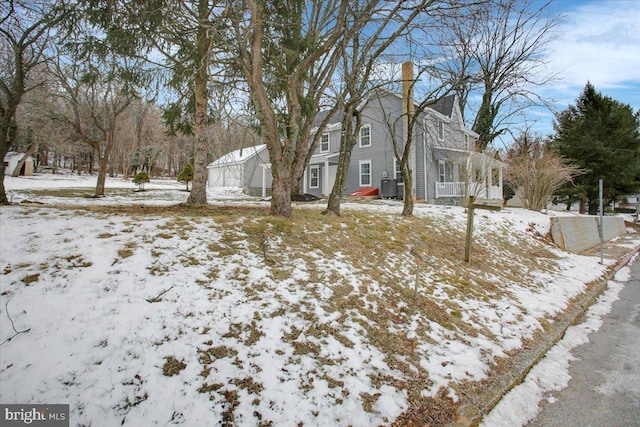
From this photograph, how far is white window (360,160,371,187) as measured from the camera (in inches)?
753

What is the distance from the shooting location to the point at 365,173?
19328 millimetres

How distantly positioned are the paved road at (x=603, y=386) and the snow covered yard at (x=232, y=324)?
582 mm

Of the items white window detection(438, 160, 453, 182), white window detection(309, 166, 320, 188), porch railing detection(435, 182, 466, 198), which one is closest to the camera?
porch railing detection(435, 182, 466, 198)

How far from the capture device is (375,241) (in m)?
6.02

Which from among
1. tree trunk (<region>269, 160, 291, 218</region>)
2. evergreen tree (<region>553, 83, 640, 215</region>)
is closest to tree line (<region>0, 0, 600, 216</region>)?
tree trunk (<region>269, 160, 291, 218</region>)

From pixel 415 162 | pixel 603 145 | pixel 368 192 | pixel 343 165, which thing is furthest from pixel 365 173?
pixel 603 145

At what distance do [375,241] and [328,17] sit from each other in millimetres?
5195

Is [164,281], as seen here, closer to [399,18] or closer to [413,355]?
[413,355]

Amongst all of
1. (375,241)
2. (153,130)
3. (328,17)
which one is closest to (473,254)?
(375,241)

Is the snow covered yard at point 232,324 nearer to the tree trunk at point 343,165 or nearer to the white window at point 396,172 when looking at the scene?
the tree trunk at point 343,165

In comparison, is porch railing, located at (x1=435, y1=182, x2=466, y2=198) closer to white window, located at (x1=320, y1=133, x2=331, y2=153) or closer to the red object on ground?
the red object on ground

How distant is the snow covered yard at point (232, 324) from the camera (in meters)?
2.12

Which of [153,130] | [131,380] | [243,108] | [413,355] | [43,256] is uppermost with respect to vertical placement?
[153,130]

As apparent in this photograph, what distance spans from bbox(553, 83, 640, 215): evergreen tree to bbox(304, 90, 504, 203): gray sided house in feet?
26.7
